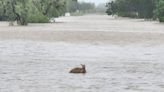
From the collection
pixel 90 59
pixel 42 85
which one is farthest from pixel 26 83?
pixel 90 59

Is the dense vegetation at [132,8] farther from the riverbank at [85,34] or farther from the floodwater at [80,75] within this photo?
the floodwater at [80,75]

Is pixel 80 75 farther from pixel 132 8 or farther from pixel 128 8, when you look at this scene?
pixel 128 8

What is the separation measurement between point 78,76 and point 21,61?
20.8 feet

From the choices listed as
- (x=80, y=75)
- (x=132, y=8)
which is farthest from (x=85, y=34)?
(x=132, y=8)

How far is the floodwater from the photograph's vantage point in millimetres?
17250

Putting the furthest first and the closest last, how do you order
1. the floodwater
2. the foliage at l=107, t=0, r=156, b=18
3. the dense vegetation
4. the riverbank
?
the foliage at l=107, t=0, r=156, b=18
the dense vegetation
the riverbank
the floodwater

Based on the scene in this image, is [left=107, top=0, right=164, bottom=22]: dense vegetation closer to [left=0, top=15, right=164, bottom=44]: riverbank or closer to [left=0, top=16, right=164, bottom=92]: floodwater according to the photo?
[left=0, top=15, right=164, bottom=44]: riverbank

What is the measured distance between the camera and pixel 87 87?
1714cm

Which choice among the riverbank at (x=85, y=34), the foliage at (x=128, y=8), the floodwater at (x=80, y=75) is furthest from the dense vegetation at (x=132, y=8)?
the floodwater at (x=80, y=75)

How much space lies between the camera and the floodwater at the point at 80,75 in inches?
679

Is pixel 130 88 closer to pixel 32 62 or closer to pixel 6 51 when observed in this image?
pixel 32 62

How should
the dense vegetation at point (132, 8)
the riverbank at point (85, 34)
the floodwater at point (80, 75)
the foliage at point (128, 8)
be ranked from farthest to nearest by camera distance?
the foliage at point (128, 8) < the dense vegetation at point (132, 8) < the riverbank at point (85, 34) < the floodwater at point (80, 75)

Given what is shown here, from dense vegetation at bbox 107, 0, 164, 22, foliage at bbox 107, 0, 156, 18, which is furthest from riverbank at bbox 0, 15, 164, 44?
foliage at bbox 107, 0, 156, 18

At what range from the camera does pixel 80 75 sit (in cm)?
2034
